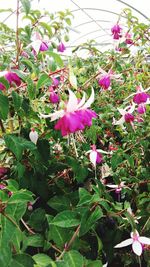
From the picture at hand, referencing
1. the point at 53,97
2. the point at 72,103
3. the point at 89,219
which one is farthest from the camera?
the point at 53,97

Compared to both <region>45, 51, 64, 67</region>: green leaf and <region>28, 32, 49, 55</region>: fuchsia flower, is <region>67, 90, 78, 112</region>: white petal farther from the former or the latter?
<region>28, 32, 49, 55</region>: fuchsia flower

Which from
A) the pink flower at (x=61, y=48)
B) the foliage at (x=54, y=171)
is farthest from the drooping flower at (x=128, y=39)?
the pink flower at (x=61, y=48)

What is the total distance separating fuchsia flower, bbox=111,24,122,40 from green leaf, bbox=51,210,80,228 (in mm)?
768

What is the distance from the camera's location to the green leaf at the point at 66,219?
0.75 meters

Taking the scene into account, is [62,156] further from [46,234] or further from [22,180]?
[46,234]

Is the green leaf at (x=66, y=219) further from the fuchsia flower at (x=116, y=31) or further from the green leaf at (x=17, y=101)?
the fuchsia flower at (x=116, y=31)

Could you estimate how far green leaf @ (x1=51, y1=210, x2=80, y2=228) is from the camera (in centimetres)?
75

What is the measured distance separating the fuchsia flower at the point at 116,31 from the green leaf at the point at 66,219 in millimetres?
768

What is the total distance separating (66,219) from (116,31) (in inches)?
31.4

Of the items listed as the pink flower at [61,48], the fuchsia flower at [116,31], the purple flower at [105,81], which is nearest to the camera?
the purple flower at [105,81]

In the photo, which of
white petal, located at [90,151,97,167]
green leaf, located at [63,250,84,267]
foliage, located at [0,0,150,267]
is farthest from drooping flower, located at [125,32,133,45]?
green leaf, located at [63,250,84,267]

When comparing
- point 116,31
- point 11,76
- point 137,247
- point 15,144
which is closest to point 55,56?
point 11,76

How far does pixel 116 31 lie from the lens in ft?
4.41

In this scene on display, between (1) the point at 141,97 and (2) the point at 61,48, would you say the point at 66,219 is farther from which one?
(2) the point at 61,48
